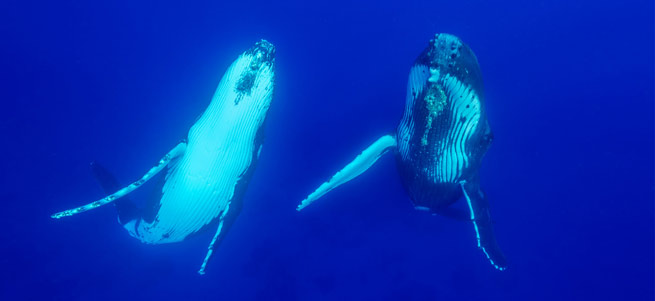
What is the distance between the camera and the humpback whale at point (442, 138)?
189 inches

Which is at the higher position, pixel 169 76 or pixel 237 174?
pixel 169 76

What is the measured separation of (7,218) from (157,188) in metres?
6.33

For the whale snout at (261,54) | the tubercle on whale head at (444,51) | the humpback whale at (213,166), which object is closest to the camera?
the tubercle on whale head at (444,51)

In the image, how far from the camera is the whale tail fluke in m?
7.70

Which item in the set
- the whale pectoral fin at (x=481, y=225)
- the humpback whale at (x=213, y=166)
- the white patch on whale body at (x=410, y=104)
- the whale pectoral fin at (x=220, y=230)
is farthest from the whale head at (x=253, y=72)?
the whale pectoral fin at (x=481, y=225)

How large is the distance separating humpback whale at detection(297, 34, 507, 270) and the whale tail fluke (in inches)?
158

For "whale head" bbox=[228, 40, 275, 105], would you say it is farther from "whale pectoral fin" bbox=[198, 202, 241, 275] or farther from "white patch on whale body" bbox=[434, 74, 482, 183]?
"white patch on whale body" bbox=[434, 74, 482, 183]

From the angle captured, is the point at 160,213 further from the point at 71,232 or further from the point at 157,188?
the point at 71,232

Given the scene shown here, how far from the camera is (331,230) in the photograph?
11.5 m

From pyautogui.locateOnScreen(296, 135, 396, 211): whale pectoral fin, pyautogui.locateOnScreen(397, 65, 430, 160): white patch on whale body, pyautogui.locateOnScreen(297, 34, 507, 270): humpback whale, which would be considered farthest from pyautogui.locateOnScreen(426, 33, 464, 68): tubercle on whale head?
pyautogui.locateOnScreen(296, 135, 396, 211): whale pectoral fin

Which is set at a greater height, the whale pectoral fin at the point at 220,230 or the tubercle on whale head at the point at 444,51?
the tubercle on whale head at the point at 444,51

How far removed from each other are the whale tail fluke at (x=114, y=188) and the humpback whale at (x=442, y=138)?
4006 mm

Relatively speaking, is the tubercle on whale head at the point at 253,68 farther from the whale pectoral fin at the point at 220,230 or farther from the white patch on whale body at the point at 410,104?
the whale pectoral fin at the point at 220,230

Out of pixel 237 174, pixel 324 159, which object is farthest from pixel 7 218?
pixel 324 159
